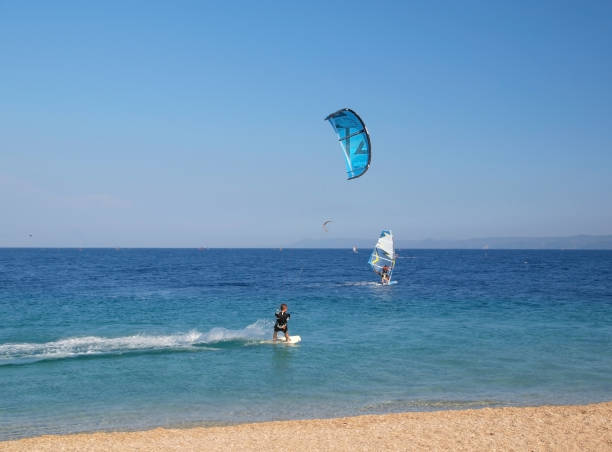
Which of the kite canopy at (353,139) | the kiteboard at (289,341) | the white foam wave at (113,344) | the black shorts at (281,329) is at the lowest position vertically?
the white foam wave at (113,344)

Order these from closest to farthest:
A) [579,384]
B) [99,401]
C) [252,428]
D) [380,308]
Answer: [252,428] → [99,401] → [579,384] → [380,308]

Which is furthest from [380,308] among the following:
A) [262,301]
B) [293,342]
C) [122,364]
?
[122,364]

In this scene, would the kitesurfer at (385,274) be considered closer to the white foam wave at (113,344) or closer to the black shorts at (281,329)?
the white foam wave at (113,344)

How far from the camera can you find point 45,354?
16.8 meters

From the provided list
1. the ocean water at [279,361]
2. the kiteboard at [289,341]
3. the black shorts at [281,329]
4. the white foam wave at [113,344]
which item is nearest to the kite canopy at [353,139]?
the ocean water at [279,361]

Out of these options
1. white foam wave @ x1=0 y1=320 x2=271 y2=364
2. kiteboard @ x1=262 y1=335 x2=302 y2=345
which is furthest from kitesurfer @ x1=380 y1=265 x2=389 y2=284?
kiteboard @ x1=262 y1=335 x2=302 y2=345

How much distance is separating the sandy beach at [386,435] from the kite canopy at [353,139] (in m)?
6.30

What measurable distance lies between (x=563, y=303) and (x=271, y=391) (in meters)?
24.2

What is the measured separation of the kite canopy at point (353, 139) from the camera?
Result: 13359mm

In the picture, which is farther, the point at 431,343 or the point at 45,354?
the point at 431,343

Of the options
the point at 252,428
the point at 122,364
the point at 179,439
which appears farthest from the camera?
the point at 122,364

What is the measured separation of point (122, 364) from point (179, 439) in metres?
6.94

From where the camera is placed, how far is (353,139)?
13.9m

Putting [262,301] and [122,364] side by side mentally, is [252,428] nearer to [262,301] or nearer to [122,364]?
[122,364]
